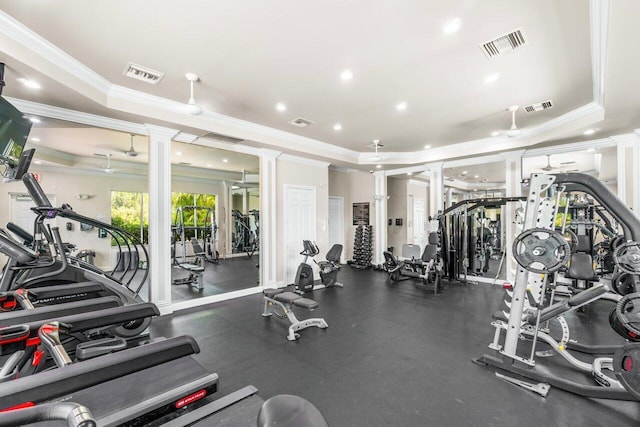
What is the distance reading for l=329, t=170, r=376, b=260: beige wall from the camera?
8930 mm

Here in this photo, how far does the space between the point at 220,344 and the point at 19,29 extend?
11.9 ft

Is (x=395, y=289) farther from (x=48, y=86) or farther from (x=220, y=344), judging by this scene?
(x=48, y=86)

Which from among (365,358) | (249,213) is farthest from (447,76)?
(249,213)

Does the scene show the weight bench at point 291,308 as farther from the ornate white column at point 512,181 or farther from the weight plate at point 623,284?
the ornate white column at point 512,181

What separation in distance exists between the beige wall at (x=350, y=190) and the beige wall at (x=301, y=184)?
1974 mm

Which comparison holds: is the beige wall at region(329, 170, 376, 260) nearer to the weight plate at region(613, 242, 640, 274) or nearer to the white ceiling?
the white ceiling

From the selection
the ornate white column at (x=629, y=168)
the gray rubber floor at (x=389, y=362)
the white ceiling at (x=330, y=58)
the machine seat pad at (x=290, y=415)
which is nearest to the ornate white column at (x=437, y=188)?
the white ceiling at (x=330, y=58)

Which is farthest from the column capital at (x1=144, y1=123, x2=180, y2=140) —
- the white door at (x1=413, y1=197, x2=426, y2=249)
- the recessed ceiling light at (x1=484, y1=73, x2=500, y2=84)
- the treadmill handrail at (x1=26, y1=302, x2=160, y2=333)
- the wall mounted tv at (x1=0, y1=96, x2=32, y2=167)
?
the white door at (x1=413, y1=197, x2=426, y2=249)

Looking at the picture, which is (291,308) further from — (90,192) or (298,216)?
(90,192)

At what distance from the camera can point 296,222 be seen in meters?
6.41

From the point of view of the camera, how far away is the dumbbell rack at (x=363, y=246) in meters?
8.33

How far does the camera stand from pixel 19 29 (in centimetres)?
251

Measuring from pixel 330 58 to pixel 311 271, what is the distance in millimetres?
3889

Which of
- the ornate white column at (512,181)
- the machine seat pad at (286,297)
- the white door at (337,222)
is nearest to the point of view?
the machine seat pad at (286,297)
